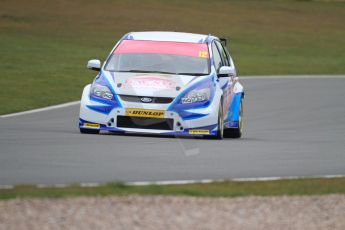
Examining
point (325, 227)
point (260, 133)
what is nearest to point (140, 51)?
point (260, 133)

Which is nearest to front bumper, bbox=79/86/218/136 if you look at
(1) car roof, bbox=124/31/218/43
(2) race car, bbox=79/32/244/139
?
(2) race car, bbox=79/32/244/139

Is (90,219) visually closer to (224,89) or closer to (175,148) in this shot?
(175,148)

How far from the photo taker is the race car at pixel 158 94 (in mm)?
15477

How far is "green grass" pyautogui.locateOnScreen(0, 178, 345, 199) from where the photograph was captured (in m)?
9.80

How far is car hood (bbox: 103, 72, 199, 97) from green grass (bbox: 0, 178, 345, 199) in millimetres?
4427

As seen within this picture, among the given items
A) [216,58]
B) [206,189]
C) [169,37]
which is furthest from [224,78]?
[206,189]

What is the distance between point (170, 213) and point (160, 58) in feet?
25.3

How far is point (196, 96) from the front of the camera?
617 inches

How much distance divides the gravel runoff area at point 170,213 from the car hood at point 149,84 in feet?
18.8

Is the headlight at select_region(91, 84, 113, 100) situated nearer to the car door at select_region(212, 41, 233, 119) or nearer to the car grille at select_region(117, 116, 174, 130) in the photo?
the car grille at select_region(117, 116, 174, 130)

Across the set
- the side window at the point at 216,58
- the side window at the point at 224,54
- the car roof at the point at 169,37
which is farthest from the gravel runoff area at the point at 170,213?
the side window at the point at 224,54

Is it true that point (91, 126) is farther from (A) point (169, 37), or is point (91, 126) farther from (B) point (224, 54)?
(B) point (224, 54)

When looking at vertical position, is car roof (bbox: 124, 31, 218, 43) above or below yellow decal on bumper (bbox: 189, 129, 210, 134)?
above

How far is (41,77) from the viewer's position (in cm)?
2825
